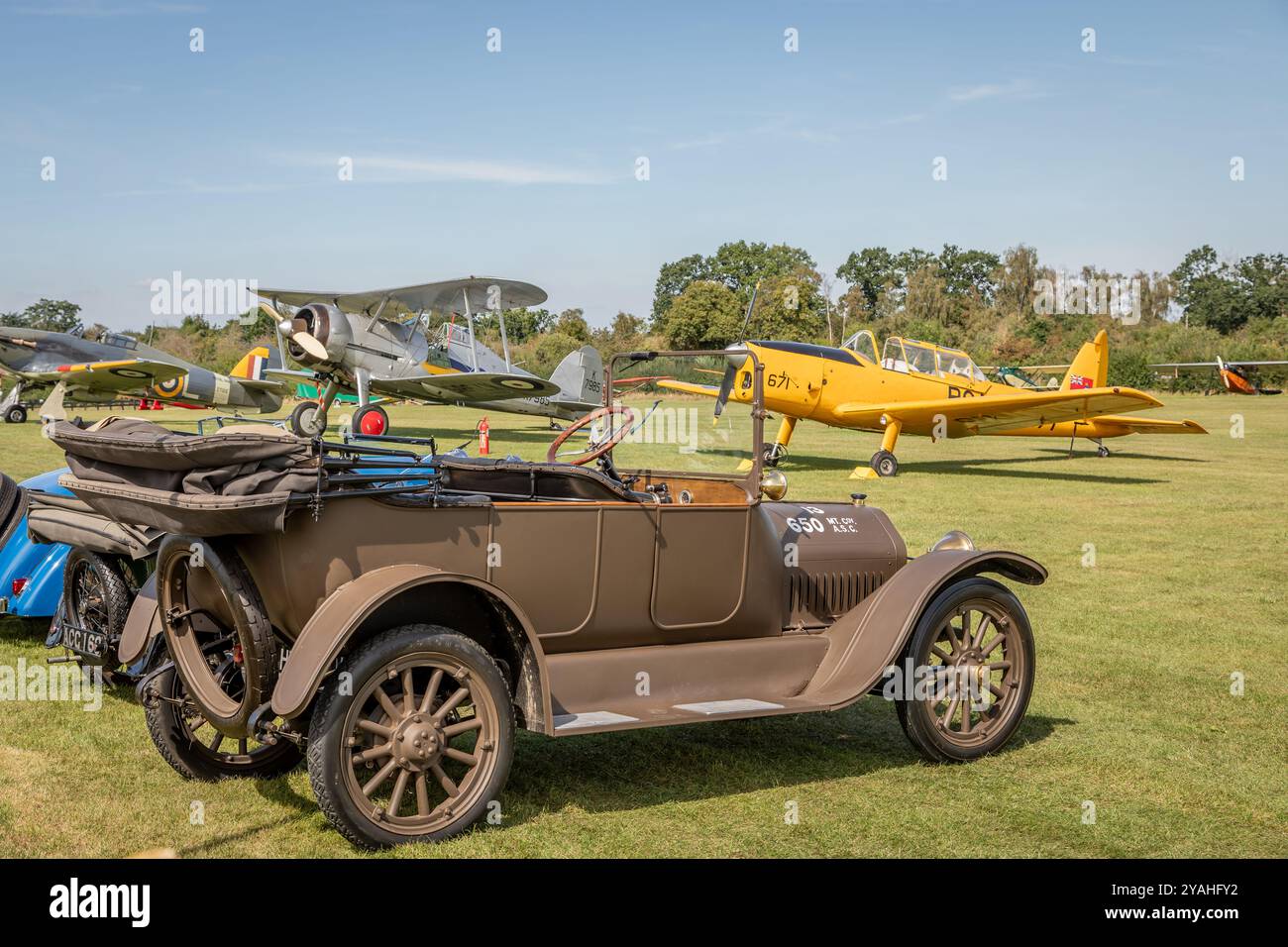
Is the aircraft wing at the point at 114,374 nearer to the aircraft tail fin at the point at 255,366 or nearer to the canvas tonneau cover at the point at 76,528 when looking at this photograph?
the aircraft tail fin at the point at 255,366

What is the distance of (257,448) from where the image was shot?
3.83 m

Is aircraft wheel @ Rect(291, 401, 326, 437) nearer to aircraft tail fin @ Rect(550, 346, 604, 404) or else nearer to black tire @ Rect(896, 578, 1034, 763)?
black tire @ Rect(896, 578, 1034, 763)

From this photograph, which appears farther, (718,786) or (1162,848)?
(718,786)

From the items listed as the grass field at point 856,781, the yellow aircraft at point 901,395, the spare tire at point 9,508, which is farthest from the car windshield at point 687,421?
the yellow aircraft at point 901,395

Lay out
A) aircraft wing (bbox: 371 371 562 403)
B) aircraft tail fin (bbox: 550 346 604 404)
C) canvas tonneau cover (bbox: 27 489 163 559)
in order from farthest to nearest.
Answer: aircraft tail fin (bbox: 550 346 604 404) → aircraft wing (bbox: 371 371 562 403) → canvas tonneau cover (bbox: 27 489 163 559)

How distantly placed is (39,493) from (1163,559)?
10.9 meters

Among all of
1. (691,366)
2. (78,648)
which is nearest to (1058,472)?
(691,366)

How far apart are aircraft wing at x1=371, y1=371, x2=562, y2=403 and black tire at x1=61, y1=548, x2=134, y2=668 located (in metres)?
20.6

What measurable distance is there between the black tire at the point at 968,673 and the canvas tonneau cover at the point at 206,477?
9.60 ft

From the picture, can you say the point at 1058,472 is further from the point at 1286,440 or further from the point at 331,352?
the point at 331,352

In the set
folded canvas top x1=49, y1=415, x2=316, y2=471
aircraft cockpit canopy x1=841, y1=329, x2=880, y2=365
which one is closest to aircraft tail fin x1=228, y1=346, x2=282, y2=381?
aircraft cockpit canopy x1=841, y1=329, x2=880, y2=365

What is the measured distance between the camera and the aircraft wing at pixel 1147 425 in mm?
24627

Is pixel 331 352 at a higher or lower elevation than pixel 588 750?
higher

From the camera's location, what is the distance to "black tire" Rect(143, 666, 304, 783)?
4883mm
